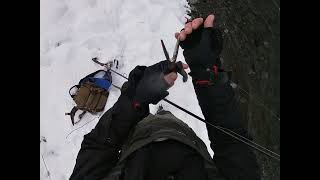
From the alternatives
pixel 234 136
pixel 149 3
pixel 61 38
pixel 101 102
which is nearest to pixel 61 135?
pixel 101 102

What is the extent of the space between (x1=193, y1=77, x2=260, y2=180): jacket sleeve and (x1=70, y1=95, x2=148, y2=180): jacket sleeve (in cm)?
33

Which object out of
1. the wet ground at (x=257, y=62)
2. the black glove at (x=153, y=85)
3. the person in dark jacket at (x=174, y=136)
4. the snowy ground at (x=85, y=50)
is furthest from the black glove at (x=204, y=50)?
the wet ground at (x=257, y=62)

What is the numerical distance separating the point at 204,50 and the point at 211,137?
412mm

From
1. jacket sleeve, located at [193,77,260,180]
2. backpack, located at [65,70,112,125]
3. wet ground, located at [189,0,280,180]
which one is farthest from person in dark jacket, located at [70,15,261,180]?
wet ground, located at [189,0,280,180]

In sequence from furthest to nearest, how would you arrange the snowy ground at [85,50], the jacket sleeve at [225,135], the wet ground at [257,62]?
the wet ground at [257,62] < the snowy ground at [85,50] < the jacket sleeve at [225,135]

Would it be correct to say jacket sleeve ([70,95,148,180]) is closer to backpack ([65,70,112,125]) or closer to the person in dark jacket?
the person in dark jacket

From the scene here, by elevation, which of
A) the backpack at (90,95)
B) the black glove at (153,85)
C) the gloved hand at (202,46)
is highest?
the gloved hand at (202,46)

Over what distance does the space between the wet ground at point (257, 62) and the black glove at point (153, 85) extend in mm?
1644

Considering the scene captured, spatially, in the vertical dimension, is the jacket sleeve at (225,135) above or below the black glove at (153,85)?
below

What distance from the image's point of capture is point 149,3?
11.0 ft

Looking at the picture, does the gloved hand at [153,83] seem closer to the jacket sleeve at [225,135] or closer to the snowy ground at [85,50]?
the jacket sleeve at [225,135]

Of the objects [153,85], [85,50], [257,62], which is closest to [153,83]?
[153,85]

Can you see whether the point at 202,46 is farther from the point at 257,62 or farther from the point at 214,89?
the point at 257,62

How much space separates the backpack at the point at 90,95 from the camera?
9.52ft
